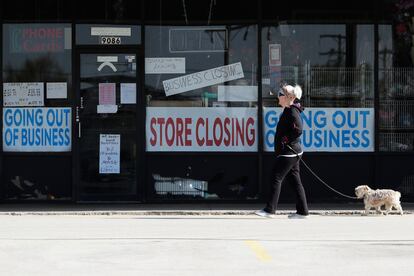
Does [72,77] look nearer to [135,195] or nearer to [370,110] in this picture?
[135,195]

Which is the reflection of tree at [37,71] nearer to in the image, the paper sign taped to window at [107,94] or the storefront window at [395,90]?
the paper sign taped to window at [107,94]

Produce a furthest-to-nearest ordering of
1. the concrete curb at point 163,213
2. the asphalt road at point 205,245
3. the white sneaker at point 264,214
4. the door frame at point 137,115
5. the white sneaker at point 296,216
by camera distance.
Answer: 1. the door frame at point 137,115
2. the concrete curb at point 163,213
3. the white sneaker at point 296,216
4. the white sneaker at point 264,214
5. the asphalt road at point 205,245

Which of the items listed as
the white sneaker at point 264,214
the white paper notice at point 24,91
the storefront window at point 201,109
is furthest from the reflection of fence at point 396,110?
the white paper notice at point 24,91

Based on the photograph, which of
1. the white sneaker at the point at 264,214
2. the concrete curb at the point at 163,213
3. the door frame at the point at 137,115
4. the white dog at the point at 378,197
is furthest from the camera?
the door frame at the point at 137,115

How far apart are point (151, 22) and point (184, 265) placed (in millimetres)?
5870

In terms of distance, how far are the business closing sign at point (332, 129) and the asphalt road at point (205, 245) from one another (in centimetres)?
143

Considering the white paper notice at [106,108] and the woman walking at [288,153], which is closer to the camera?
the woman walking at [288,153]

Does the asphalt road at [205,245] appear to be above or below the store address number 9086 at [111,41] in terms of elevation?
below

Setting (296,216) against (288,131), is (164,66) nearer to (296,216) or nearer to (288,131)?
(288,131)

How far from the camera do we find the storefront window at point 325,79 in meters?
13.2

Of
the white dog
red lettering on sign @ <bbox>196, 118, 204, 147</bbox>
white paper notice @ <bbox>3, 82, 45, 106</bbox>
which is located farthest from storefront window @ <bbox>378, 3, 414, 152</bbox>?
white paper notice @ <bbox>3, 82, 45, 106</bbox>

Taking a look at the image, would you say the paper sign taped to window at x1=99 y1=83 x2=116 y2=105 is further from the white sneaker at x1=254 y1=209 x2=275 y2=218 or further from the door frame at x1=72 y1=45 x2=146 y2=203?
the white sneaker at x1=254 y1=209 x2=275 y2=218

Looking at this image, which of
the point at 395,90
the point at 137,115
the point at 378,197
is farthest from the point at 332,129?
the point at 137,115

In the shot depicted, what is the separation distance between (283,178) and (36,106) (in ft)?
13.9
